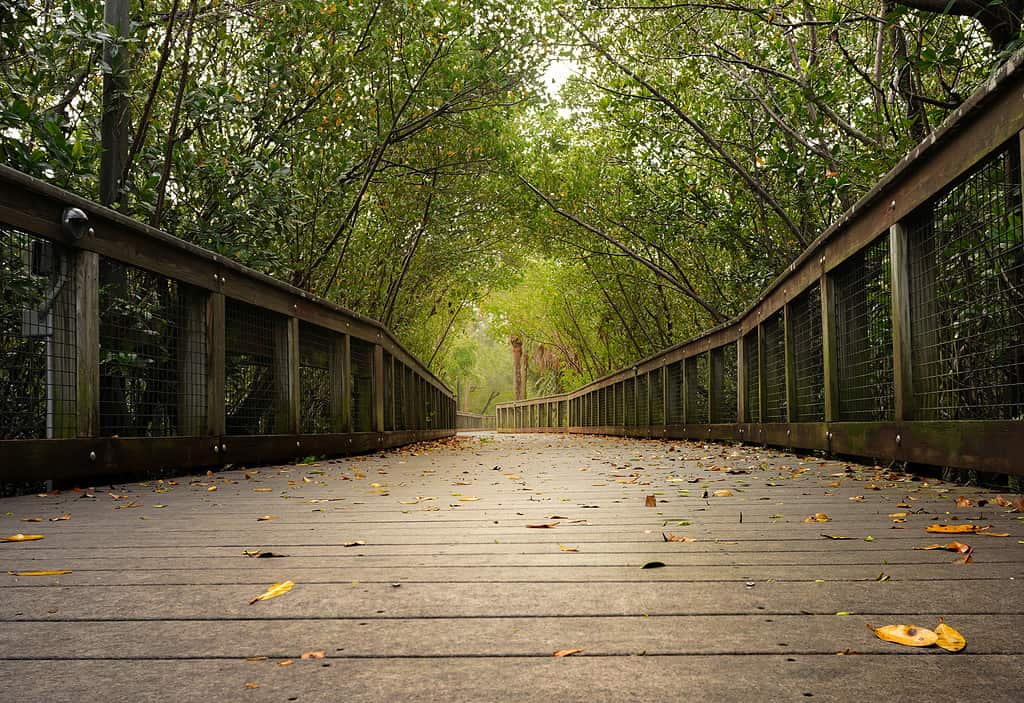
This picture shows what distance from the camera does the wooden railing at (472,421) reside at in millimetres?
39809

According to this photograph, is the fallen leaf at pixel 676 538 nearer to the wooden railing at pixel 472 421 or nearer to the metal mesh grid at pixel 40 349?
the metal mesh grid at pixel 40 349

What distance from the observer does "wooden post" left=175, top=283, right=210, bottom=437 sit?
201 inches

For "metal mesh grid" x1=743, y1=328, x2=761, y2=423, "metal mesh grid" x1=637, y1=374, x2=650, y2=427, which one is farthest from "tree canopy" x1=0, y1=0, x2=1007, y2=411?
"metal mesh grid" x1=637, y1=374, x2=650, y2=427

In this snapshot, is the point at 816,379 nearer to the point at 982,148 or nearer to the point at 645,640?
the point at 982,148

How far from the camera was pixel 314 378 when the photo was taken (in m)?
7.40

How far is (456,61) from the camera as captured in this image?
9953 millimetres

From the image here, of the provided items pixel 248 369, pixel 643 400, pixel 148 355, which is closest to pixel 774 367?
pixel 248 369

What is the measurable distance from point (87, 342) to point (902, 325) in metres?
4.01

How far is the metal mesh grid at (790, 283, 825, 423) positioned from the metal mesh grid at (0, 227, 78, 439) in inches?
187

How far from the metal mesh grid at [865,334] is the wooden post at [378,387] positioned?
543cm

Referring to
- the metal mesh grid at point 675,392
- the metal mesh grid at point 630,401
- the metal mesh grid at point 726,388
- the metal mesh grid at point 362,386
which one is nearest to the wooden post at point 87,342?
the metal mesh grid at point 362,386

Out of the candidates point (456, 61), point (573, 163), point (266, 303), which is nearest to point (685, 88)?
point (456, 61)

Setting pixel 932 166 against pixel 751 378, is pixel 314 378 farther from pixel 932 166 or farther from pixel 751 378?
pixel 932 166

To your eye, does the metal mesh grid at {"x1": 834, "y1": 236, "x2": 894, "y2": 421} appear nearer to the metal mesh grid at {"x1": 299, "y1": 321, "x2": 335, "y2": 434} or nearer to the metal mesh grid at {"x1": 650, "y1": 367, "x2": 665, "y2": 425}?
the metal mesh grid at {"x1": 299, "y1": 321, "x2": 335, "y2": 434}
